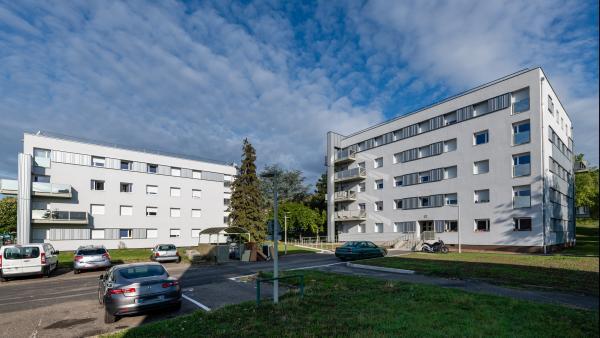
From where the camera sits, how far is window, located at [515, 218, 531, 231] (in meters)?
29.7

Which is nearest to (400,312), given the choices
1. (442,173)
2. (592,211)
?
(442,173)

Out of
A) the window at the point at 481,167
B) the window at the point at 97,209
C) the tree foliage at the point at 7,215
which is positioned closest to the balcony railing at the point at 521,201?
the window at the point at 481,167

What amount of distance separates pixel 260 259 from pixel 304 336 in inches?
865

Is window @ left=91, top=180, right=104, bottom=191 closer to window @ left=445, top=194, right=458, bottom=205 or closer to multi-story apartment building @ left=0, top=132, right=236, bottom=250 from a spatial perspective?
multi-story apartment building @ left=0, top=132, right=236, bottom=250

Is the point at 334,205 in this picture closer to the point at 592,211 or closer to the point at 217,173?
the point at 217,173

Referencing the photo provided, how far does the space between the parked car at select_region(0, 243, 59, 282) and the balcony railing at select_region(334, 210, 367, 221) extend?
34.9 meters

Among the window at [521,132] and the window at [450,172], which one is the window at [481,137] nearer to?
the window at [521,132]

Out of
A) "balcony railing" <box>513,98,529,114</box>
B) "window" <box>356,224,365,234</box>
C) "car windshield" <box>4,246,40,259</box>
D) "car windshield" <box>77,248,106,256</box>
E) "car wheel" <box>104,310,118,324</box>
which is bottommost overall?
"window" <box>356,224,365,234</box>

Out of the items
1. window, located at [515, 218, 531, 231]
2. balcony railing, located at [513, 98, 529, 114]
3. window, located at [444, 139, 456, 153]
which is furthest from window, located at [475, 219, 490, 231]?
balcony railing, located at [513, 98, 529, 114]

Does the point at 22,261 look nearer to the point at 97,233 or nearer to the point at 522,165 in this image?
the point at 97,233

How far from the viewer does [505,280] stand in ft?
44.2

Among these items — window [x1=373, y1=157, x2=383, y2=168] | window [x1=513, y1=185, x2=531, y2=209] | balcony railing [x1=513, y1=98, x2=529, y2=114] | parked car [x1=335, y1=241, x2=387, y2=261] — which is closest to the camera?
→ parked car [x1=335, y1=241, x2=387, y2=261]

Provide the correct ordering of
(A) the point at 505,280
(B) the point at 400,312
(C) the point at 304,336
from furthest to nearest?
(A) the point at 505,280
(B) the point at 400,312
(C) the point at 304,336

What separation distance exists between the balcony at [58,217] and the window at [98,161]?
6019 millimetres
